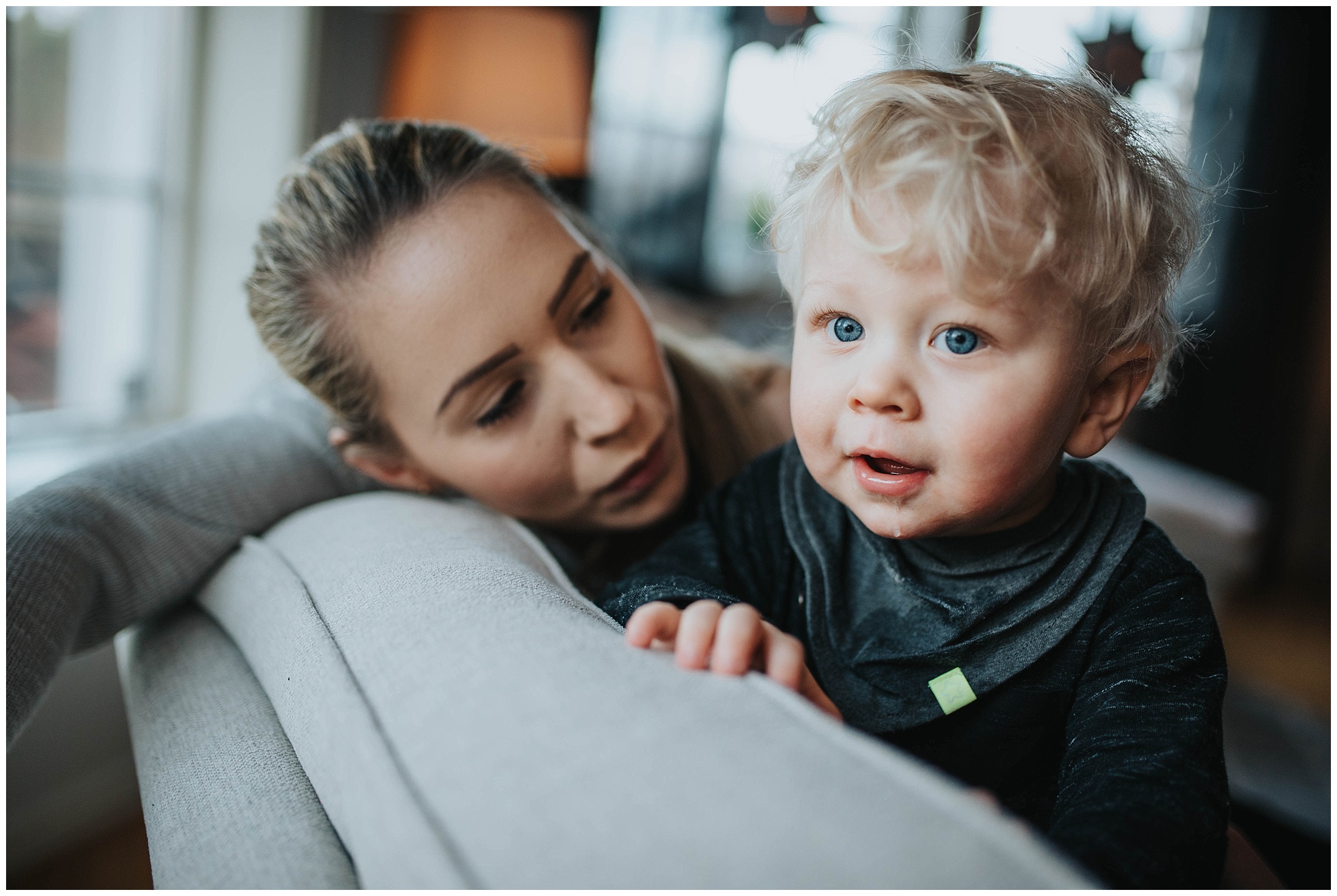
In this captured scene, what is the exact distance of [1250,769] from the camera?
5.30 feet

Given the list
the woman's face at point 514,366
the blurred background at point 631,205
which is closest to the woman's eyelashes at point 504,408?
the woman's face at point 514,366

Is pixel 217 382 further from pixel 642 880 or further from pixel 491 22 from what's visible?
pixel 642 880

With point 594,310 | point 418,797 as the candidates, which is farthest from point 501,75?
point 418,797

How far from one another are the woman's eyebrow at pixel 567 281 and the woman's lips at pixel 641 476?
0.65 feet

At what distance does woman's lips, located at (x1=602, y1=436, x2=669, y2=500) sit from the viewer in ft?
3.58

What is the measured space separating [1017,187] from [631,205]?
3070mm

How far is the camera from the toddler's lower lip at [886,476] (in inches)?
27.7

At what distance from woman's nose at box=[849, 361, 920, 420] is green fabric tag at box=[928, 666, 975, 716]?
9.5 inches

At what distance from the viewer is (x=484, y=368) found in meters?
1.00

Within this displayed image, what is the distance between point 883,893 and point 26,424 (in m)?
2.25

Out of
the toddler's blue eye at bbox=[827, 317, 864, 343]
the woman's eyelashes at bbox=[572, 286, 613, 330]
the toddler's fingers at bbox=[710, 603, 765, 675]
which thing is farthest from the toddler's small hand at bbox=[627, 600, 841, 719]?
the woman's eyelashes at bbox=[572, 286, 613, 330]

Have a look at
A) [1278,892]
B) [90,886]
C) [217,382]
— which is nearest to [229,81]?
[217,382]

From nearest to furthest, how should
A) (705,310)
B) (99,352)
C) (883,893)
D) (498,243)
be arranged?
(883,893) → (498,243) → (99,352) → (705,310)

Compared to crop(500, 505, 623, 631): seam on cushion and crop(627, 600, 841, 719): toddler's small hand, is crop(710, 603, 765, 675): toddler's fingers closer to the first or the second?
crop(627, 600, 841, 719): toddler's small hand
